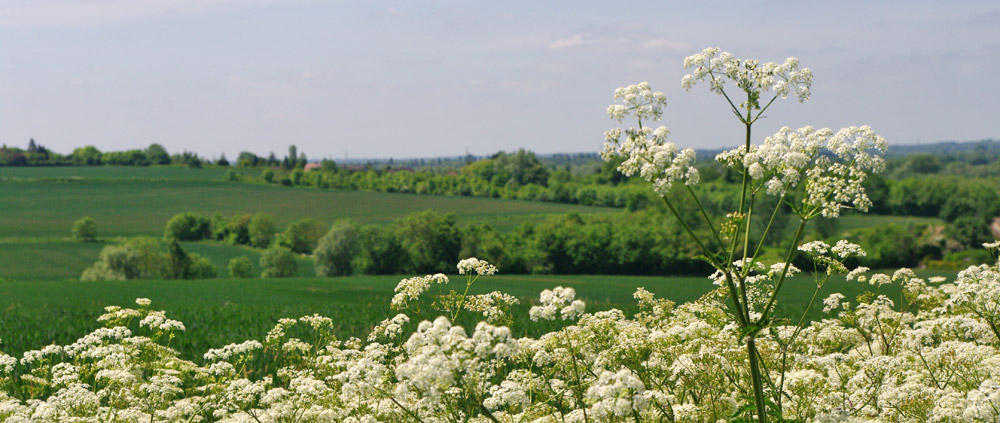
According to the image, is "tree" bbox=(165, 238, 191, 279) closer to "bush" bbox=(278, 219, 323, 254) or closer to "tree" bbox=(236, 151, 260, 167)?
"bush" bbox=(278, 219, 323, 254)

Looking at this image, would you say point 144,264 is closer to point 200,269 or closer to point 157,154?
point 200,269

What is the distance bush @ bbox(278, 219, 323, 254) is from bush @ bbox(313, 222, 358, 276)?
35.7ft

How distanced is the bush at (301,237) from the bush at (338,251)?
10.9 metres

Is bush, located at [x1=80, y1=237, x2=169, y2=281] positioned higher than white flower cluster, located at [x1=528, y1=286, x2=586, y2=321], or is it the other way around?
white flower cluster, located at [x1=528, y1=286, x2=586, y2=321]

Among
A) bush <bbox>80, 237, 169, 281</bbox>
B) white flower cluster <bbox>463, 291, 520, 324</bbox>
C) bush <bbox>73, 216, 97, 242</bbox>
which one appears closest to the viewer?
white flower cluster <bbox>463, 291, 520, 324</bbox>

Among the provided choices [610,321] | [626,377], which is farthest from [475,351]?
[610,321]

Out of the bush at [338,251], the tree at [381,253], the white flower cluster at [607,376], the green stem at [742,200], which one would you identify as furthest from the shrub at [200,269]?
the green stem at [742,200]

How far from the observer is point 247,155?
15462 centimetres

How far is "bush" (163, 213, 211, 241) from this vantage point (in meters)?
89.3

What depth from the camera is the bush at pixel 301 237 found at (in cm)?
8238

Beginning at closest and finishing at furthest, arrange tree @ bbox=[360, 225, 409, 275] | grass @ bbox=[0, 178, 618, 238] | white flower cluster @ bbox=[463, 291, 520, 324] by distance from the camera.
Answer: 1. white flower cluster @ bbox=[463, 291, 520, 324]
2. tree @ bbox=[360, 225, 409, 275]
3. grass @ bbox=[0, 178, 618, 238]

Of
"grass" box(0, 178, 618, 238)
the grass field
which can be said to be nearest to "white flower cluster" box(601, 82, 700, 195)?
the grass field

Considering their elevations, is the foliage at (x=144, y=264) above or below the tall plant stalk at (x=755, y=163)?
below

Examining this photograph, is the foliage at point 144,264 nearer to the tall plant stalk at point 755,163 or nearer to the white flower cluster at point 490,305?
the white flower cluster at point 490,305
